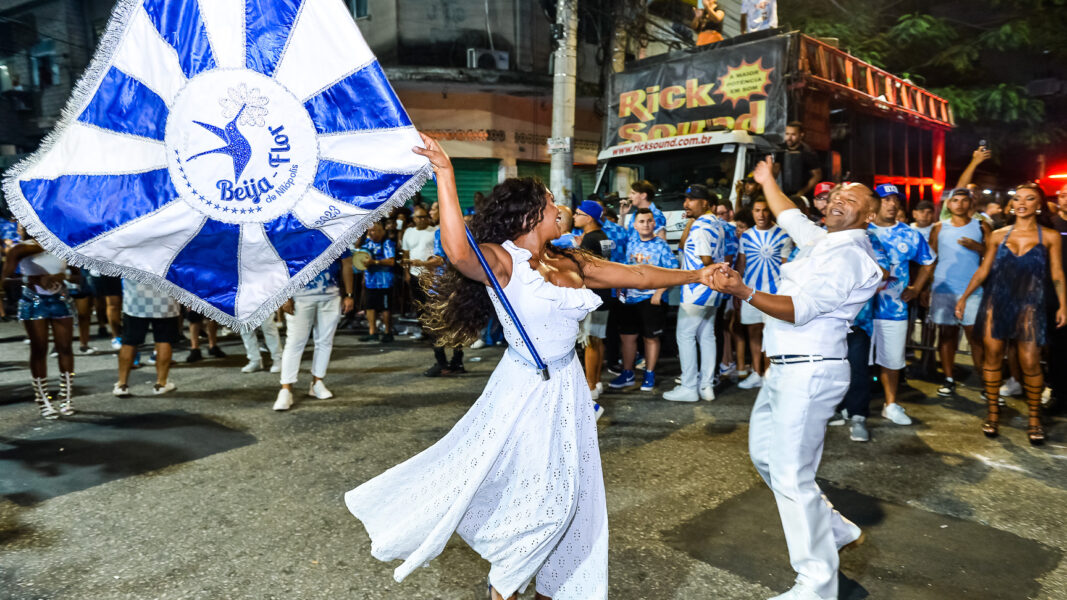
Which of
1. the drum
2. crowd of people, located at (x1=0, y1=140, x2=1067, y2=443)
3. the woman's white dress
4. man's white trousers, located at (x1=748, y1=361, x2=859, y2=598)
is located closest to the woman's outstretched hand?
the woman's white dress

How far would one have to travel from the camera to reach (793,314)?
9.62 feet

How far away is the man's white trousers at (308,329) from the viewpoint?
6.71 metres

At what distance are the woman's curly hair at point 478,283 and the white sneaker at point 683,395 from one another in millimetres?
4024

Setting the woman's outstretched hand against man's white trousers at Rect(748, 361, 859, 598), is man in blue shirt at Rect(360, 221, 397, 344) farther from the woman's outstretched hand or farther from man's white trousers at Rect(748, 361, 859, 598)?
man's white trousers at Rect(748, 361, 859, 598)

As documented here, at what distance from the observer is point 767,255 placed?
681cm

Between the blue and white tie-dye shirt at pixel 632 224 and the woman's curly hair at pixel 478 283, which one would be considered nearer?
the woman's curly hair at pixel 478 283

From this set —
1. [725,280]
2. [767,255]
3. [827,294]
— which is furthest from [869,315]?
[725,280]

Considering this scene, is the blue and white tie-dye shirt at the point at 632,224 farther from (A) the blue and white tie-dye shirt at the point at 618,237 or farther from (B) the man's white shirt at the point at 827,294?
(B) the man's white shirt at the point at 827,294

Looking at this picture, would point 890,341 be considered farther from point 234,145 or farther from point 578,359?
point 234,145

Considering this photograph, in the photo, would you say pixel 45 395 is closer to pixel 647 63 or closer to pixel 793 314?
pixel 793 314

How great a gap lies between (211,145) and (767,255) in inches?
213

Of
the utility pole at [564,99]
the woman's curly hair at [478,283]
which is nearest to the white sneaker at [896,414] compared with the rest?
the woman's curly hair at [478,283]

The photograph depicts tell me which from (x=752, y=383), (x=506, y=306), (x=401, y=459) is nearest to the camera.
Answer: (x=506, y=306)

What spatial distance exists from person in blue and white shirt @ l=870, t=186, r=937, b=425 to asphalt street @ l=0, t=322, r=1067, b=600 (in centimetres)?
37
